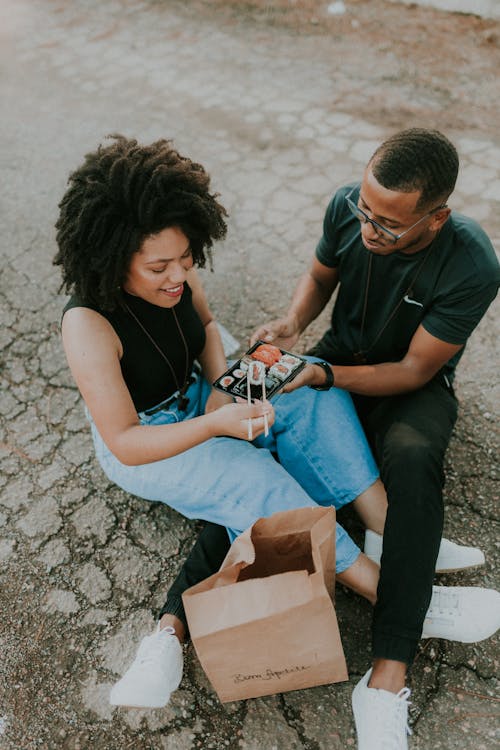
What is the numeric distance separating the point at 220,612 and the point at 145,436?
658 mm

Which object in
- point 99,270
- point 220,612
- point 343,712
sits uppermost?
point 99,270

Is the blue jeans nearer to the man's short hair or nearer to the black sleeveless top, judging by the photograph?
the black sleeveless top

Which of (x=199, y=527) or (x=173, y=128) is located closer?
(x=199, y=527)

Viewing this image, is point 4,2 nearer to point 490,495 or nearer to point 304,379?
point 304,379

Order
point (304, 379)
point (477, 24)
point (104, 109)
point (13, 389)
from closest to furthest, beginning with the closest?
point (304, 379)
point (13, 389)
point (104, 109)
point (477, 24)

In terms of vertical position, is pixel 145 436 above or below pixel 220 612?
above

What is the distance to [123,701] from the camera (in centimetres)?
194

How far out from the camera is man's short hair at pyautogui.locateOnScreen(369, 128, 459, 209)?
2.06m

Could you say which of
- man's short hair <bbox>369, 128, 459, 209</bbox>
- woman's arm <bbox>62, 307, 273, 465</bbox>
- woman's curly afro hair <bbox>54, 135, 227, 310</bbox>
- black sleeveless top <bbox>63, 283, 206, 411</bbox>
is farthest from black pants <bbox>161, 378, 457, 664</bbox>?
woman's curly afro hair <bbox>54, 135, 227, 310</bbox>

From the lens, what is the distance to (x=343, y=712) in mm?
2107

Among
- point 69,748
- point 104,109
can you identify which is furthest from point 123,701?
point 104,109

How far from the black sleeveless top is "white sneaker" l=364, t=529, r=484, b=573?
1.01 m

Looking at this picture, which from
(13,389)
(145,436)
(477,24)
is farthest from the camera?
(477,24)

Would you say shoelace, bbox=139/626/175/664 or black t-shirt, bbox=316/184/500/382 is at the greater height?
black t-shirt, bbox=316/184/500/382
